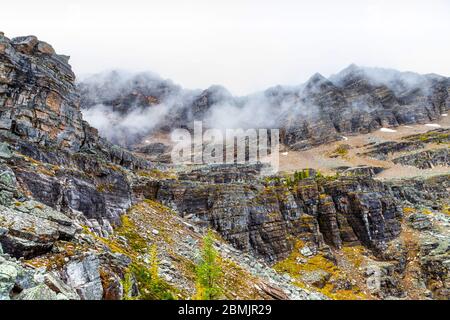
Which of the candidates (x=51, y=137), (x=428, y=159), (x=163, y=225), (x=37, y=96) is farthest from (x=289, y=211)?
(x=428, y=159)

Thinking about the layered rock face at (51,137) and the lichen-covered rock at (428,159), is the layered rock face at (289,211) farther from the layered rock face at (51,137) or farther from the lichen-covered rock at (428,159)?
the lichen-covered rock at (428,159)

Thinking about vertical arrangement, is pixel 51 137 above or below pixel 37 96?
below

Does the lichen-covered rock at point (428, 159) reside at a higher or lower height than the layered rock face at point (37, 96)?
higher

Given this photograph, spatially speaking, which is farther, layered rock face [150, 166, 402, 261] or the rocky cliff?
layered rock face [150, 166, 402, 261]

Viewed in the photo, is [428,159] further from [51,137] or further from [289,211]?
[51,137]

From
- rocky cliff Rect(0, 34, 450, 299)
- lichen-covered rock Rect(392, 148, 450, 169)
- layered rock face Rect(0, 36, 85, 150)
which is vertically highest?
lichen-covered rock Rect(392, 148, 450, 169)

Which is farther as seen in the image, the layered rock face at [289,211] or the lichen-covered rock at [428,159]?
the lichen-covered rock at [428,159]

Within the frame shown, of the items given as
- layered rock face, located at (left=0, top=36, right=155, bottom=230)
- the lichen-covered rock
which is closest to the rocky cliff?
layered rock face, located at (left=0, top=36, right=155, bottom=230)

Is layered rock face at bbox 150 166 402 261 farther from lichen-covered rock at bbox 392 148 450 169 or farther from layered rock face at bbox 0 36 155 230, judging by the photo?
lichen-covered rock at bbox 392 148 450 169

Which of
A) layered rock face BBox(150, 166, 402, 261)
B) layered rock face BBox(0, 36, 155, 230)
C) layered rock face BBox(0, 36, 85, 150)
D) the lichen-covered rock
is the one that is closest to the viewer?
layered rock face BBox(0, 36, 155, 230)

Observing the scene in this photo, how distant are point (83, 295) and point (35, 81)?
50.4m

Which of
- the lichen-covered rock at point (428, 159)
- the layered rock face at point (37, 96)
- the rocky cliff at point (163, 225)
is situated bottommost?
the rocky cliff at point (163, 225)

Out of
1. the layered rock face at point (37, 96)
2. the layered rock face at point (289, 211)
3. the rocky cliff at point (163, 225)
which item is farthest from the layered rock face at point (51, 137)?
the layered rock face at point (289, 211)
